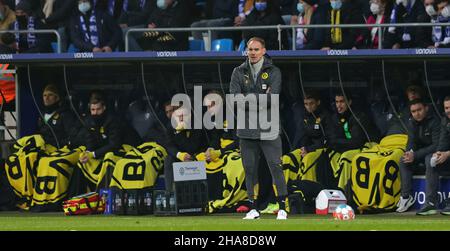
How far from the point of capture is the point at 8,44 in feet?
68.4

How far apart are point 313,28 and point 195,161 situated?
8.67 ft

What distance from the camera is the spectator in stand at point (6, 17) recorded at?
70.2 ft

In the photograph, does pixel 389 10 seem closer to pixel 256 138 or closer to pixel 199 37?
pixel 199 37

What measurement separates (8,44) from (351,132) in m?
5.71

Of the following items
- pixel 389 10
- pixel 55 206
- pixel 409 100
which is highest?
pixel 389 10

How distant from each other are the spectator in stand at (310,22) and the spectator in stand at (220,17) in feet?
3.68

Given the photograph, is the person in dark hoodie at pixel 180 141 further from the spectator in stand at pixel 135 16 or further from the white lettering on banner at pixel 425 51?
the white lettering on banner at pixel 425 51

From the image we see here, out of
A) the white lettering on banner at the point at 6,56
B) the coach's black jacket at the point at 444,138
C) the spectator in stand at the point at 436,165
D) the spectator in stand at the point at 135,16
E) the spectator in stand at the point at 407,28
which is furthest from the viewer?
the spectator in stand at the point at 135,16

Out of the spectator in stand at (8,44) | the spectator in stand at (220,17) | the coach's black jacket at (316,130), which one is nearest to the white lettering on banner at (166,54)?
the spectator in stand at (220,17)

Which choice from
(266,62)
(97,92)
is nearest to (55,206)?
Result: (97,92)

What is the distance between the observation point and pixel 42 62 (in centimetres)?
1947

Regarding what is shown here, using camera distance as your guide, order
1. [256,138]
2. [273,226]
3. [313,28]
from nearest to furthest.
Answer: [273,226], [256,138], [313,28]

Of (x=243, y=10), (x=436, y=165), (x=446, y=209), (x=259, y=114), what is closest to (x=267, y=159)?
(x=259, y=114)

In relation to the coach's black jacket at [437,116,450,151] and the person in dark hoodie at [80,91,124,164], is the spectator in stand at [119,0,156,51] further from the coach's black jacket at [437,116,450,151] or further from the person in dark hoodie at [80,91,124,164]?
the coach's black jacket at [437,116,450,151]
